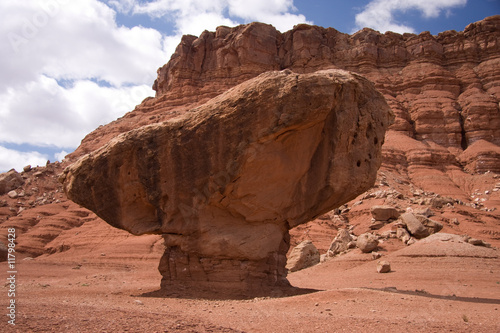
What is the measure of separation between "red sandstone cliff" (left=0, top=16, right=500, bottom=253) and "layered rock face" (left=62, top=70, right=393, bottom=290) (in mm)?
24647

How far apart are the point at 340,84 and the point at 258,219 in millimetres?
4414

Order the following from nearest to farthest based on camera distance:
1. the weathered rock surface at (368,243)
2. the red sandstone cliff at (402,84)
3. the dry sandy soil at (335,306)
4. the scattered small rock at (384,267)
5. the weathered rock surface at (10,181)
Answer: the dry sandy soil at (335,306), the scattered small rock at (384,267), the weathered rock surface at (368,243), the weathered rock surface at (10,181), the red sandstone cliff at (402,84)

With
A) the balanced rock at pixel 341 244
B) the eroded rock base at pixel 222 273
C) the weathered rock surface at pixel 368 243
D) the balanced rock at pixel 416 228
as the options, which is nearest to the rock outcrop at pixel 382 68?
the balanced rock at pixel 416 228

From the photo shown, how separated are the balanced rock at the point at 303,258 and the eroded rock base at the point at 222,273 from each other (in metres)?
9.50

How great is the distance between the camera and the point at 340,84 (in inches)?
435

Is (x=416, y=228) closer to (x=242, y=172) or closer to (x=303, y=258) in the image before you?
(x=303, y=258)

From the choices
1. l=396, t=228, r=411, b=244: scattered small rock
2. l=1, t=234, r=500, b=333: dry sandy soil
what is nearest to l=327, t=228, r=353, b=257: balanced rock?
l=396, t=228, r=411, b=244: scattered small rock

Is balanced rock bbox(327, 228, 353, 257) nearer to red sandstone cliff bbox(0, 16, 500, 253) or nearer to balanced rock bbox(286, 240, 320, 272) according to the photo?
balanced rock bbox(286, 240, 320, 272)

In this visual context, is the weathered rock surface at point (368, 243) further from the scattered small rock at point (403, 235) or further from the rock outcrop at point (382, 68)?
the rock outcrop at point (382, 68)

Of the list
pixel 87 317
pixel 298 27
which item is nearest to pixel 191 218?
pixel 87 317

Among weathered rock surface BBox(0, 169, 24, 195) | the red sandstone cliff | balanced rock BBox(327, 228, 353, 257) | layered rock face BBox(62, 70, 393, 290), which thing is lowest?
balanced rock BBox(327, 228, 353, 257)

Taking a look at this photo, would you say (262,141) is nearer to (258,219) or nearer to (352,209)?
(258,219)

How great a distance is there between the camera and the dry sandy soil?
6.58 metres

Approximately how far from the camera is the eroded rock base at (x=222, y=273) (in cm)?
1131
